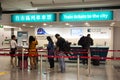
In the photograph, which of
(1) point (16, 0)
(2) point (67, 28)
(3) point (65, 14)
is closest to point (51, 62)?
(3) point (65, 14)

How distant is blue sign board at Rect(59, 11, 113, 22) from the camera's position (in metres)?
10.9

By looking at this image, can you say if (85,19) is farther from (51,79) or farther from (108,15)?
(51,79)

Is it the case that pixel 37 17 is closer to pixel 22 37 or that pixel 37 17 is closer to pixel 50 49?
pixel 50 49

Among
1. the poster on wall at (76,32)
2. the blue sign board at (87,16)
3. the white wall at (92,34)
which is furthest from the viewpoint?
the poster on wall at (76,32)

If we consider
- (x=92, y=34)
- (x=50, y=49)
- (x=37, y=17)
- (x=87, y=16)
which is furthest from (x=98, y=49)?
(x=37, y=17)

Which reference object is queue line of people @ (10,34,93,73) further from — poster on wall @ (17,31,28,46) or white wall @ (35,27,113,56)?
white wall @ (35,27,113,56)

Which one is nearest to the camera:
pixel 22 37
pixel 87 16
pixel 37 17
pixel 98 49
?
pixel 87 16

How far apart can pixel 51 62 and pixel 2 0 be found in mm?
3806

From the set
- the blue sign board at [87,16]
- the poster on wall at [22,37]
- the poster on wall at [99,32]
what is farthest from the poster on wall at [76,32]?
the blue sign board at [87,16]

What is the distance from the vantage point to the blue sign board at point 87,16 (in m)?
10.9

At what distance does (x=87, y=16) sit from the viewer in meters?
11.2

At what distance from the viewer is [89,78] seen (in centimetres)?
838

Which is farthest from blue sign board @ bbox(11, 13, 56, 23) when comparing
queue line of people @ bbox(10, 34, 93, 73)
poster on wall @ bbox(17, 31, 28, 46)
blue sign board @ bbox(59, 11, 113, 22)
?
poster on wall @ bbox(17, 31, 28, 46)

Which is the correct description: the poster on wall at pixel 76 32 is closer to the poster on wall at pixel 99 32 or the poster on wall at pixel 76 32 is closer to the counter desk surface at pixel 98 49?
the poster on wall at pixel 99 32
